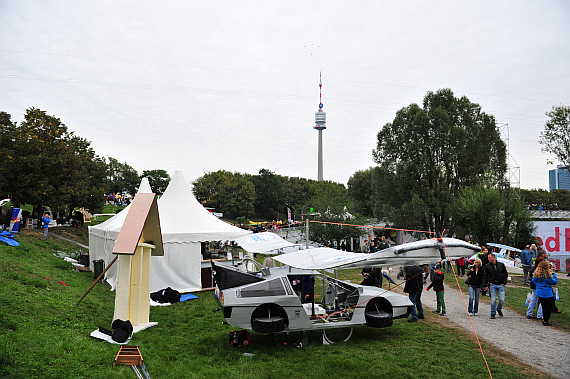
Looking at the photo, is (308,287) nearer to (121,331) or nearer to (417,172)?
(121,331)

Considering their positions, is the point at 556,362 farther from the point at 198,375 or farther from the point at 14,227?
the point at 14,227

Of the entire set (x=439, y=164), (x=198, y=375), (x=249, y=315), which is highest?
(x=439, y=164)

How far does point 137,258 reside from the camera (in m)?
9.25

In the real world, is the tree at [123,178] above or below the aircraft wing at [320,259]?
above

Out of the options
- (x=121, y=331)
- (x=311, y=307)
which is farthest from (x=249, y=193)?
(x=121, y=331)

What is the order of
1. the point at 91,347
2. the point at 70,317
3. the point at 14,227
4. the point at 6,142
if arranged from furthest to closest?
the point at 6,142 → the point at 14,227 → the point at 70,317 → the point at 91,347

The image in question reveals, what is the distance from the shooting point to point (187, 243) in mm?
14820

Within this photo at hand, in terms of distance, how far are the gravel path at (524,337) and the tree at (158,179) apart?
234ft

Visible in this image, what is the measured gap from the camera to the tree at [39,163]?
83.0ft

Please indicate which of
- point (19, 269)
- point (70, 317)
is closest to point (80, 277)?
point (19, 269)

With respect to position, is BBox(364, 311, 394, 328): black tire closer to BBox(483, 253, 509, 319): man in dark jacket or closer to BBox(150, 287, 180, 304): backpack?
BBox(483, 253, 509, 319): man in dark jacket

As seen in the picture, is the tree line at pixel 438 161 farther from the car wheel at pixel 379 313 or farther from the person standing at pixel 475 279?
the car wheel at pixel 379 313

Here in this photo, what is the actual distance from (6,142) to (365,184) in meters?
53.5

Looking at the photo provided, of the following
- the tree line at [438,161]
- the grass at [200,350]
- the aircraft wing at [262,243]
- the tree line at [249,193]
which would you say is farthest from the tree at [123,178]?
the grass at [200,350]
